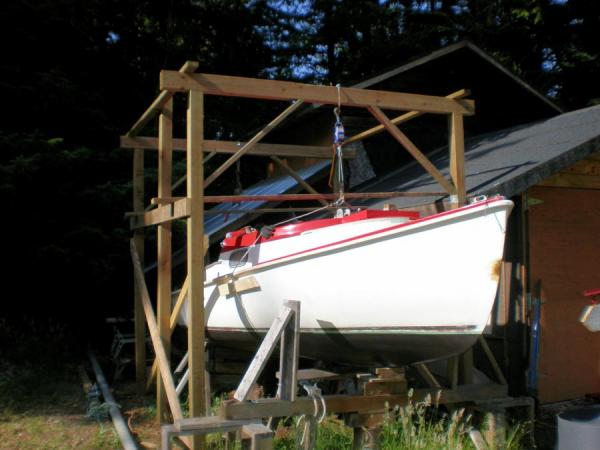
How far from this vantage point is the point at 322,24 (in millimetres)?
20141

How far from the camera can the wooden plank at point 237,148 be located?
25.2ft

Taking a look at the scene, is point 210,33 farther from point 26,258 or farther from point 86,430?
point 86,430

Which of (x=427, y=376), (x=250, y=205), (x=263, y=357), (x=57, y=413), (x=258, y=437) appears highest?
(x=250, y=205)

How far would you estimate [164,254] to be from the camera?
20.3 feet

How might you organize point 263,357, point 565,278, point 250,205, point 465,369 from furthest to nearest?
1. point 250,205
2. point 565,278
3. point 465,369
4. point 263,357

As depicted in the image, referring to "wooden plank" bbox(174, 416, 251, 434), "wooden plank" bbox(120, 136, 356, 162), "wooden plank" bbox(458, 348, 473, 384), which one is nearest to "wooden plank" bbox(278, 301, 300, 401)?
"wooden plank" bbox(174, 416, 251, 434)

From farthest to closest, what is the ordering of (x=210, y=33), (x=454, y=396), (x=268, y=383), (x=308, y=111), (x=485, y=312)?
(x=210, y=33) → (x=308, y=111) → (x=268, y=383) → (x=454, y=396) → (x=485, y=312)

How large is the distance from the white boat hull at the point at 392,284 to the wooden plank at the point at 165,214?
35.6 inches

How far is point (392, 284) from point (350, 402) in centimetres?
99

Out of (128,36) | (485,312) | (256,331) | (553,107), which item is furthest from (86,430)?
(128,36)

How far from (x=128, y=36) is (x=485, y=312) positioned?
42.9 feet

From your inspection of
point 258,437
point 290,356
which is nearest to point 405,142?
point 290,356

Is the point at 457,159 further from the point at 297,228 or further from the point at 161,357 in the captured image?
the point at 161,357

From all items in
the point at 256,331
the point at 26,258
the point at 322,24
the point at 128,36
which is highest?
the point at 322,24
